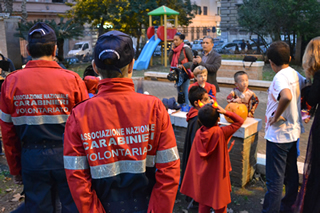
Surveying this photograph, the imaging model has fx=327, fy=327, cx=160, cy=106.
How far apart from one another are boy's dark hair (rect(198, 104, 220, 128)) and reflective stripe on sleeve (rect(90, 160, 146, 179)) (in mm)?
1608

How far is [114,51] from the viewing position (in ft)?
6.40

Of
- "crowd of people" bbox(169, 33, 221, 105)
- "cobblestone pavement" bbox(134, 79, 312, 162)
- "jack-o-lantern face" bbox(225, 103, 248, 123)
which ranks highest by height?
"crowd of people" bbox(169, 33, 221, 105)

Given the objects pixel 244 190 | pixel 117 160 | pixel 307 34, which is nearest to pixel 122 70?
pixel 117 160

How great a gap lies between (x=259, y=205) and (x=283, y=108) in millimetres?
1523

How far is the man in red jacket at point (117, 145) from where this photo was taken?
1989mm

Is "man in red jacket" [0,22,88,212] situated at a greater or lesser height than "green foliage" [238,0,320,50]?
lesser

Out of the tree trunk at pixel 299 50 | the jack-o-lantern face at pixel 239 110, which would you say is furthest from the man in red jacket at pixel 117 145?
the tree trunk at pixel 299 50

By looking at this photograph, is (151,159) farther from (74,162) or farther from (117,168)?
(74,162)

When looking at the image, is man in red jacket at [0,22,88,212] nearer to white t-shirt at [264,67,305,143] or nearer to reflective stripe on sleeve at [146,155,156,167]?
reflective stripe on sleeve at [146,155,156,167]

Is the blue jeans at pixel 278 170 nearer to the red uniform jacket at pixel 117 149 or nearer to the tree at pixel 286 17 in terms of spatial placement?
the red uniform jacket at pixel 117 149

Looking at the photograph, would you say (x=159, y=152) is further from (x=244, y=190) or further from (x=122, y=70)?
(x=244, y=190)

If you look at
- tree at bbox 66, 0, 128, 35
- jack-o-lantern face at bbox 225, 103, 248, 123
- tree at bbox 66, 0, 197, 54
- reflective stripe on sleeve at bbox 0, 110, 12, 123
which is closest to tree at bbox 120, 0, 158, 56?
tree at bbox 66, 0, 197, 54

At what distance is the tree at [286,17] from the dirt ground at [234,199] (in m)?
16.4

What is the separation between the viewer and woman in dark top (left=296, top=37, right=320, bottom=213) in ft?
10.4
